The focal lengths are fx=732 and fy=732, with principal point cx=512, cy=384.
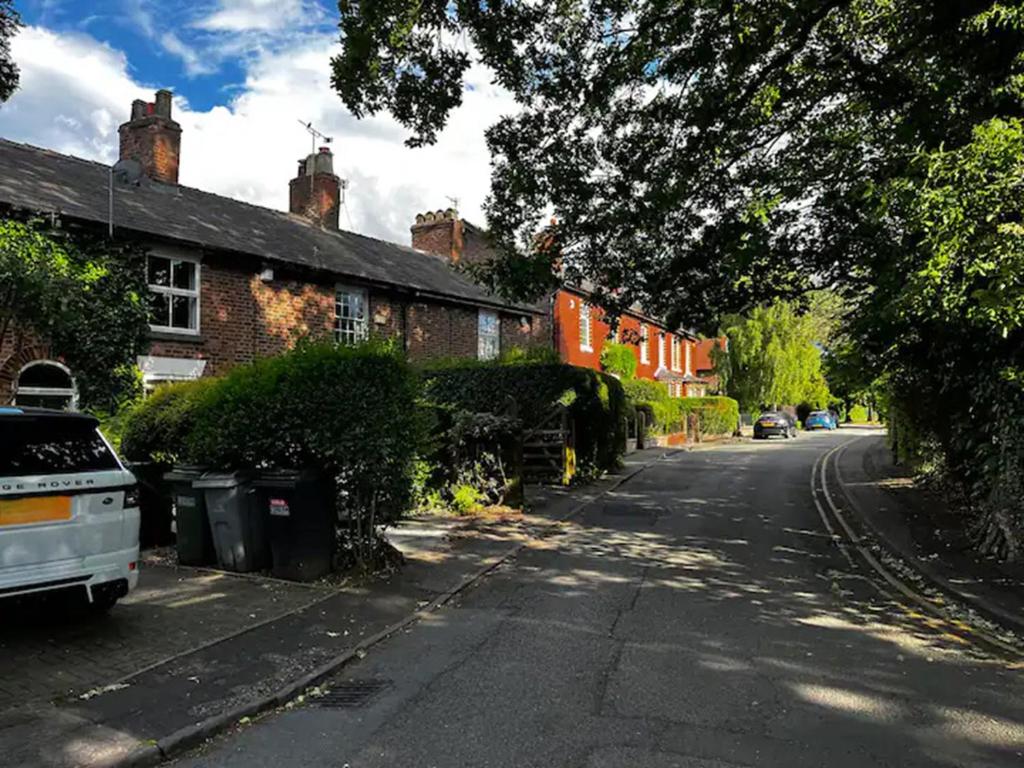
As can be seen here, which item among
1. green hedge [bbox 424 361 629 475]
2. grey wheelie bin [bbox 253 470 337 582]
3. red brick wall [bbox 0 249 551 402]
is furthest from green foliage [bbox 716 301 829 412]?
grey wheelie bin [bbox 253 470 337 582]

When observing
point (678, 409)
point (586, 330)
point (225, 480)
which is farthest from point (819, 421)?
point (225, 480)

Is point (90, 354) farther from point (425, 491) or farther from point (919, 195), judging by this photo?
point (919, 195)

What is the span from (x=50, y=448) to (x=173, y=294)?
10117 millimetres

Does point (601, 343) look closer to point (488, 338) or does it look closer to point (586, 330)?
point (586, 330)

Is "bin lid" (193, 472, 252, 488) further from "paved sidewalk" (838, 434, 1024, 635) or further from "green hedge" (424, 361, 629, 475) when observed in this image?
"green hedge" (424, 361, 629, 475)

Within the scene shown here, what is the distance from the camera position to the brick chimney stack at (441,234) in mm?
29828

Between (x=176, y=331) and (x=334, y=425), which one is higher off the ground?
(x=176, y=331)

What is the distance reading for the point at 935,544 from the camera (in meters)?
9.65

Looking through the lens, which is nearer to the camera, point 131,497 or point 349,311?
point 131,497

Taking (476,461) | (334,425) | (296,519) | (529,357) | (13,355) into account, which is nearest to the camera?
(334,425)

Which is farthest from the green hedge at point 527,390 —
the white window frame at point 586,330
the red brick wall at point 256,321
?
the white window frame at point 586,330

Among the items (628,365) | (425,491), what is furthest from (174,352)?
(628,365)

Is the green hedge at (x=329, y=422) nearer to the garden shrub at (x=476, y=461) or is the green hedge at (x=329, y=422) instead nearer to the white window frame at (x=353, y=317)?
the garden shrub at (x=476, y=461)

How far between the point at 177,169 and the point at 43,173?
4400mm
